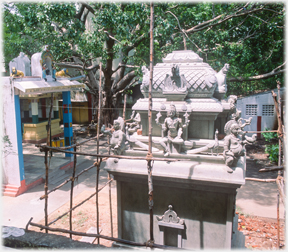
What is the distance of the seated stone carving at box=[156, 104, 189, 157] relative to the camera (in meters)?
5.09

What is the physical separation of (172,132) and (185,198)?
130 centimetres

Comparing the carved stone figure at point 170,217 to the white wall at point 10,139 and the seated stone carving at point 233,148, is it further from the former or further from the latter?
the white wall at point 10,139

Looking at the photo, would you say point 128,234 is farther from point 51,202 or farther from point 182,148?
point 51,202

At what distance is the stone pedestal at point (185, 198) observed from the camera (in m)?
4.67

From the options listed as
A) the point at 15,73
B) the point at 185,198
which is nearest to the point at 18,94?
the point at 15,73

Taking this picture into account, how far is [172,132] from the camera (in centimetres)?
514

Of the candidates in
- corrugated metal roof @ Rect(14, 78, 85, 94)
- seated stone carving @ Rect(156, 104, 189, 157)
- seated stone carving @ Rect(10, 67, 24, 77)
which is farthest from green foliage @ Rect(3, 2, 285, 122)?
seated stone carving @ Rect(156, 104, 189, 157)

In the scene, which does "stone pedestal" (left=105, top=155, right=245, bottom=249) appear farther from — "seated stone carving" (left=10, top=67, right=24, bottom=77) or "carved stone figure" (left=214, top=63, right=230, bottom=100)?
"seated stone carving" (left=10, top=67, right=24, bottom=77)

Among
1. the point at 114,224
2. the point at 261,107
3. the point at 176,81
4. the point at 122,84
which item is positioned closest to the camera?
the point at 176,81

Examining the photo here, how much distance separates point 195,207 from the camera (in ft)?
16.4

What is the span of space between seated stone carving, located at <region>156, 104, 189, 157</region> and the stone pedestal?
1.17 feet

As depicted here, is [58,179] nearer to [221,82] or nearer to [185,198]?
[185,198]

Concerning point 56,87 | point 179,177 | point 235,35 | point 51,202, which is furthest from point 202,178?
point 235,35

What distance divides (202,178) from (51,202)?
5.70m
